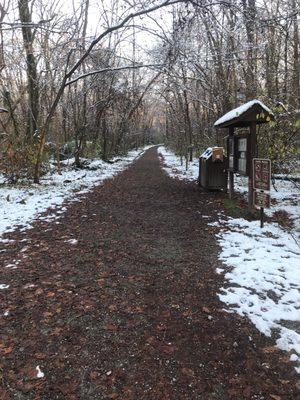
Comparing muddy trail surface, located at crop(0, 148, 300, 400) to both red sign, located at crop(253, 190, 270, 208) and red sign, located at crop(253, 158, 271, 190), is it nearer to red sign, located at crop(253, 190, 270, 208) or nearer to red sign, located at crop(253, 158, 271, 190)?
red sign, located at crop(253, 190, 270, 208)

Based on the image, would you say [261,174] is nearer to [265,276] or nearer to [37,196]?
[265,276]

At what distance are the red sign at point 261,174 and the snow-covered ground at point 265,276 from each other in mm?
865

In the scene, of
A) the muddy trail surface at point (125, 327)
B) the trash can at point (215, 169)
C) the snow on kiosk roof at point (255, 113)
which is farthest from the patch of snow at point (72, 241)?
the trash can at point (215, 169)

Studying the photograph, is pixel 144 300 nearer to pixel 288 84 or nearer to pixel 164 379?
pixel 164 379

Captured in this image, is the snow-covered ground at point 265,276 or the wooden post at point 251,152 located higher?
the wooden post at point 251,152

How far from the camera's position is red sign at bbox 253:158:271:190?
6945mm

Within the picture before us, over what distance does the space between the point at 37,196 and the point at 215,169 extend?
5.78 m

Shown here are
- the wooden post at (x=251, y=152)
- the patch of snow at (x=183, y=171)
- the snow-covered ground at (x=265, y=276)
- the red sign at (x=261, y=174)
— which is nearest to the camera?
the snow-covered ground at (x=265, y=276)

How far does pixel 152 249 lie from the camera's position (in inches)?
243

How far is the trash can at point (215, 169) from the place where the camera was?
37.9ft

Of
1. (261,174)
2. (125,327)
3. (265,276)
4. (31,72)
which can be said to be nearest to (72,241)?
(125,327)

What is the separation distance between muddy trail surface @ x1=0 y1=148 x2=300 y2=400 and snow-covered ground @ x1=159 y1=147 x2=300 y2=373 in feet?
0.52

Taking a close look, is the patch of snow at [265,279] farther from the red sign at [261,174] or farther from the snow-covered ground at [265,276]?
the red sign at [261,174]

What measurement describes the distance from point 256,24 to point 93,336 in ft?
28.9
